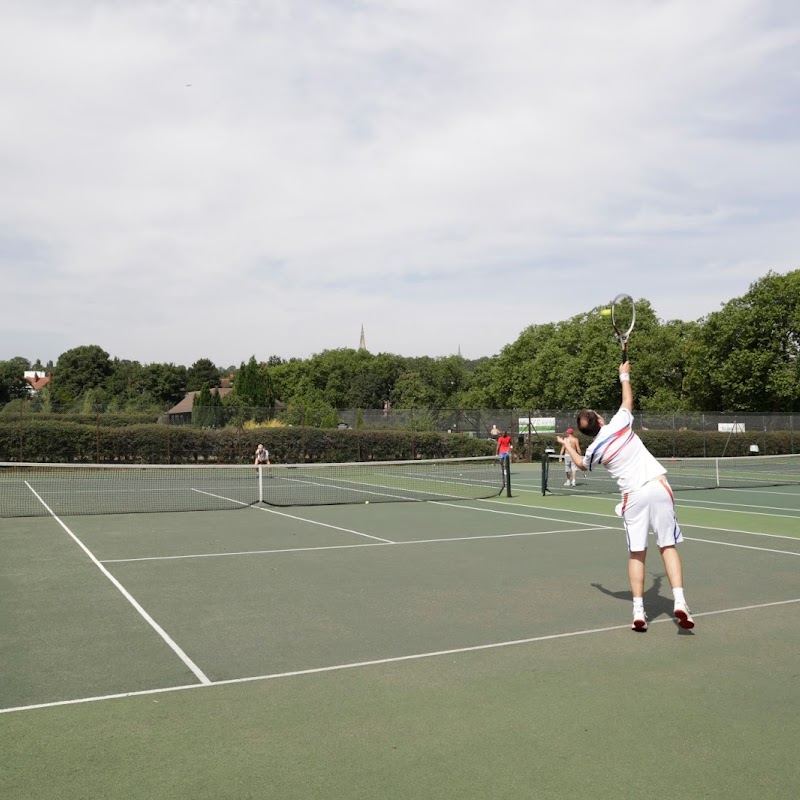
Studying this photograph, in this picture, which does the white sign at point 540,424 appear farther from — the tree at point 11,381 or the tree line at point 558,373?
the tree at point 11,381

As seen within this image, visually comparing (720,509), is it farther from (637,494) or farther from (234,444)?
(234,444)

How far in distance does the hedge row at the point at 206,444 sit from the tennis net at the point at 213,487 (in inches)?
54.3

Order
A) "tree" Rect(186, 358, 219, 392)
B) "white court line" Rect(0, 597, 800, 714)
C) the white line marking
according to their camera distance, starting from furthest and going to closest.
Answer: "tree" Rect(186, 358, 219, 392) < the white line marking < "white court line" Rect(0, 597, 800, 714)

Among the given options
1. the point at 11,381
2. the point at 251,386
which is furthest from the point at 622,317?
the point at 11,381

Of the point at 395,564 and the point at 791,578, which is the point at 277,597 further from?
the point at 791,578

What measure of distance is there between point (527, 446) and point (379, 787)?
3456 cm

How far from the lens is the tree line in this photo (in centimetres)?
4781

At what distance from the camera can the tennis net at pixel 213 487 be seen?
1673 cm

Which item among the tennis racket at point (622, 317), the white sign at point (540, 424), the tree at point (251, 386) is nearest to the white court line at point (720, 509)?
the tennis racket at point (622, 317)

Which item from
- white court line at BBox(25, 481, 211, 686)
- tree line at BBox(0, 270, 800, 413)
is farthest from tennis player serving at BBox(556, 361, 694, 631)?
tree line at BBox(0, 270, 800, 413)

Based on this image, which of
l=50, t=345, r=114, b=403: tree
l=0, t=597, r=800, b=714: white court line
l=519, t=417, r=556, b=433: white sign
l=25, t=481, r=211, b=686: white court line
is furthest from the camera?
l=50, t=345, r=114, b=403: tree

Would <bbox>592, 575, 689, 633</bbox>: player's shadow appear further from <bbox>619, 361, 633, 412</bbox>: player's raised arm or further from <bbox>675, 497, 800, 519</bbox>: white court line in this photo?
<bbox>675, 497, 800, 519</bbox>: white court line

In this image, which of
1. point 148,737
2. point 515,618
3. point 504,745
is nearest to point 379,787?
point 504,745

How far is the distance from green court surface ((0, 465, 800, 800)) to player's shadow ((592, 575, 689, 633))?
0.04 metres
